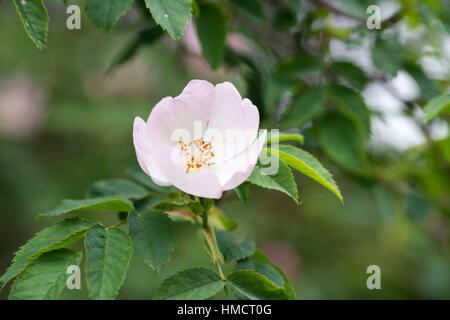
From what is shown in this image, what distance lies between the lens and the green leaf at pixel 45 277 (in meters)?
0.67

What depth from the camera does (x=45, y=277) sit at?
70 centimetres

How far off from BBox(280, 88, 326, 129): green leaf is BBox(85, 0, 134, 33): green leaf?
1.79 ft

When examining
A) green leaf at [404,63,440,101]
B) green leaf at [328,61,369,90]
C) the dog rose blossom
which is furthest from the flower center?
green leaf at [404,63,440,101]

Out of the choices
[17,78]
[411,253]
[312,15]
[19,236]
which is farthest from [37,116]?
[411,253]

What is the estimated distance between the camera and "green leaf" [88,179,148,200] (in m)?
1.05

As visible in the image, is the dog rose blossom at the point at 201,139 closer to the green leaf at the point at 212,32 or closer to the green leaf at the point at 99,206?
the green leaf at the point at 99,206

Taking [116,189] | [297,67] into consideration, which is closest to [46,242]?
[116,189]

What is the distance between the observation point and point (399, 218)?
2354mm

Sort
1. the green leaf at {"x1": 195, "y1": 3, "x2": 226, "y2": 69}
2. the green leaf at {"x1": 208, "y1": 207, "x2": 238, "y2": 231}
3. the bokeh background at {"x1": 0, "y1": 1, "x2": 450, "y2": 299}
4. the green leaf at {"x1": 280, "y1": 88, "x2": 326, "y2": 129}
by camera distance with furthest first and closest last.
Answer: the bokeh background at {"x1": 0, "y1": 1, "x2": 450, "y2": 299} → the green leaf at {"x1": 280, "y1": 88, "x2": 326, "y2": 129} → the green leaf at {"x1": 195, "y1": 3, "x2": 226, "y2": 69} → the green leaf at {"x1": 208, "y1": 207, "x2": 238, "y2": 231}

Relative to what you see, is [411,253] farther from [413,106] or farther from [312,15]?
[312,15]

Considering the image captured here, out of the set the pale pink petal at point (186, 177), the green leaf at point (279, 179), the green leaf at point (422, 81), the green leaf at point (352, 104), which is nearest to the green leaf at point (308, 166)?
the green leaf at point (279, 179)

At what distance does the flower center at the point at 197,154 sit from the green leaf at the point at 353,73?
57 centimetres

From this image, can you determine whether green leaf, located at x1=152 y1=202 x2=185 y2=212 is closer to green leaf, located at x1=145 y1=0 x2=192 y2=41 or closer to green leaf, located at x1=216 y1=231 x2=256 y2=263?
Result: green leaf, located at x1=216 y1=231 x2=256 y2=263

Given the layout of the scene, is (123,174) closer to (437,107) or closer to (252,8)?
(252,8)
